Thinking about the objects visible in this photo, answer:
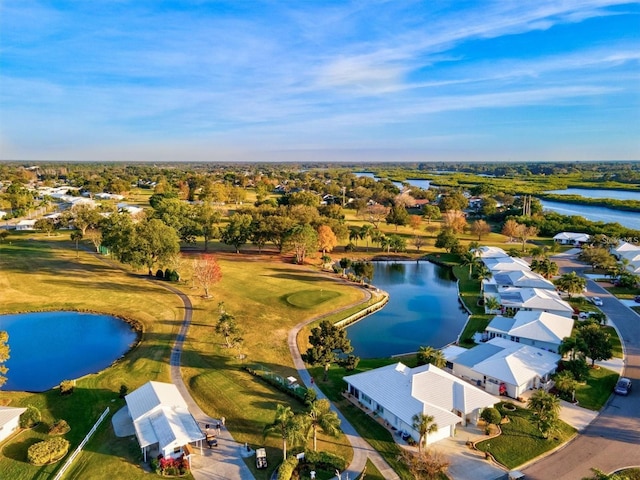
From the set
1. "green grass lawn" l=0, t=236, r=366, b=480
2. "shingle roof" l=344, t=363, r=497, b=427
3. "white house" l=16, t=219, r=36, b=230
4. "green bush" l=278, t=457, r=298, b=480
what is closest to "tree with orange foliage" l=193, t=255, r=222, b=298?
"green grass lawn" l=0, t=236, r=366, b=480

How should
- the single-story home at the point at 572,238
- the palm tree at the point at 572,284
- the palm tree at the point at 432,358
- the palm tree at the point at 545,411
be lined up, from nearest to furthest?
the palm tree at the point at 545,411 < the palm tree at the point at 432,358 < the palm tree at the point at 572,284 < the single-story home at the point at 572,238

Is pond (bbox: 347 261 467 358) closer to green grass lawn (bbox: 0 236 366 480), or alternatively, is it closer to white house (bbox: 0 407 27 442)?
green grass lawn (bbox: 0 236 366 480)

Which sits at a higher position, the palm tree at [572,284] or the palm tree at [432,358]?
the palm tree at [572,284]

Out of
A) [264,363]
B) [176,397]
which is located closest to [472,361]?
[264,363]

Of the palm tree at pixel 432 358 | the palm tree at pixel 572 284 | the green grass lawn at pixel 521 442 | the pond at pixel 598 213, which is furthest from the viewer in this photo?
the pond at pixel 598 213

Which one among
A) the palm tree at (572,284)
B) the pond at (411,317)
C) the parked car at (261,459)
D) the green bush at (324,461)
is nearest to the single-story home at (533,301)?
the palm tree at (572,284)

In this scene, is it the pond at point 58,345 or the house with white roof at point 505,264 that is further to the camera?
the house with white roof at point 505,264

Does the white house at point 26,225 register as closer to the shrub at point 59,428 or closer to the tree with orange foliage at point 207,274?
the tree with orange foliage at point 207,274
